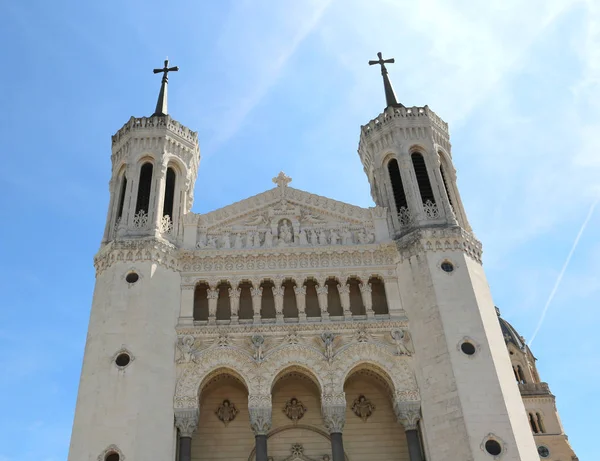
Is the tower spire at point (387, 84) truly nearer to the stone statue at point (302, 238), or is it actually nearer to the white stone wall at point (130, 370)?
the stone statue at point (302, 238)

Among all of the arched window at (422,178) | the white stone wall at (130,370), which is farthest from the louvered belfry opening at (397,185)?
the white stone wall at (130,370)

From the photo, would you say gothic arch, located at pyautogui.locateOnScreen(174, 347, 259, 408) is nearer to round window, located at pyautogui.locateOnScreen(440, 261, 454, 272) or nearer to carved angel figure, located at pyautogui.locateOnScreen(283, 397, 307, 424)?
carved angel figure, located at pyautogui.locateOnScreen(283, 397, 307, 424)

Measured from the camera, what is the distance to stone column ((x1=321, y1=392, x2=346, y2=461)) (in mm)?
21719

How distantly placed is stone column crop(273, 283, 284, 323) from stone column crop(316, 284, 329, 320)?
4.91 feet

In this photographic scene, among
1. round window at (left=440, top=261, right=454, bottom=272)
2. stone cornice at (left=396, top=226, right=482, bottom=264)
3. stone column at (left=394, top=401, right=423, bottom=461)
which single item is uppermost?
stone cornice at (left=396, top=226, right=482, bottom=264)

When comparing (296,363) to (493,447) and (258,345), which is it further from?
(493,447)

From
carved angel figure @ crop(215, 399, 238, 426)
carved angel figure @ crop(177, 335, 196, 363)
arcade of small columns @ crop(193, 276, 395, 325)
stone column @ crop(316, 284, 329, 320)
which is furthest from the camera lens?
arcade of small columns @ crop(193, 276, 395, 325)

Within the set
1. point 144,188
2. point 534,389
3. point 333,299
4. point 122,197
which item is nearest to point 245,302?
point 333,299

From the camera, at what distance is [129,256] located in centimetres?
2505

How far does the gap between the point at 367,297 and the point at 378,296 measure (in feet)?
3.82

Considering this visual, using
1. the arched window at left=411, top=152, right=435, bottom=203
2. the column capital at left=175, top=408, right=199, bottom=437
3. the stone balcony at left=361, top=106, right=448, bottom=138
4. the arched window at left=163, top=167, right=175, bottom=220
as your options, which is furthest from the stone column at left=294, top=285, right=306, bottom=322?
the stone balcony at left=361, top=106, right=448, bottom=138

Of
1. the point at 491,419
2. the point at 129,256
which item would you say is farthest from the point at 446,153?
the point at 129,256

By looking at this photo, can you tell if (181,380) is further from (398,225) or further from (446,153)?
(446,153)

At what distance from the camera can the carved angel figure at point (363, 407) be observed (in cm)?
2414
